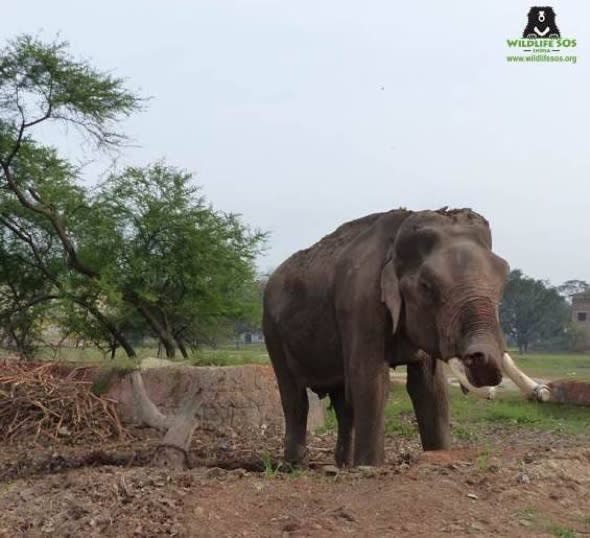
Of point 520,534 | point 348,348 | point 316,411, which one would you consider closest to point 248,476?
point 348,348

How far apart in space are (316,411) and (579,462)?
6.61m

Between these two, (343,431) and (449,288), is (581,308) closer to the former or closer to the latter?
(343,431)

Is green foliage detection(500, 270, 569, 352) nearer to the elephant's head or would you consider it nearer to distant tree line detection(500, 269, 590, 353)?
distant tree line detection(500, 269, 590, 353)

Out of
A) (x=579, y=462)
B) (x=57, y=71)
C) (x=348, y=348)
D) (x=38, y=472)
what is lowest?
(x=38, y=472)

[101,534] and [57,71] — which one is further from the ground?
[57,71]

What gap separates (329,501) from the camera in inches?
185

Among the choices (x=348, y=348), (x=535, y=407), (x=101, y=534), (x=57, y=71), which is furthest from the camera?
(x=57, y=71)

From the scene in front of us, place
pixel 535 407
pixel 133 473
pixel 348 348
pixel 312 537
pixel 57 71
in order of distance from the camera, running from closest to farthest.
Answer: pixel 312 537 < pixel 133 473 < pixel 348 348 < pixel 535 407 < pixel 57 71

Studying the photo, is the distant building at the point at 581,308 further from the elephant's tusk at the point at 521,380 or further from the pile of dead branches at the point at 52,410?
the elephant's tusk at the point at 521,380

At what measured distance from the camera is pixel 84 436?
10.6 meters

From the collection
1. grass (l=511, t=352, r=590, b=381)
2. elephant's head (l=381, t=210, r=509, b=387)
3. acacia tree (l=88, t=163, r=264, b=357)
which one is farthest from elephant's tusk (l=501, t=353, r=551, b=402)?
acacia tree (l=88, t=163, r=264, b=357)

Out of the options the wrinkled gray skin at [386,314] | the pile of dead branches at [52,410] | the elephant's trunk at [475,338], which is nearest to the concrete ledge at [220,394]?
the pile of dead branches at [52,410]

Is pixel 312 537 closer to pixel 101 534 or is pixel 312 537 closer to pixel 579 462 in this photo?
pixel 101 534

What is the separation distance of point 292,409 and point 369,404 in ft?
5.64
